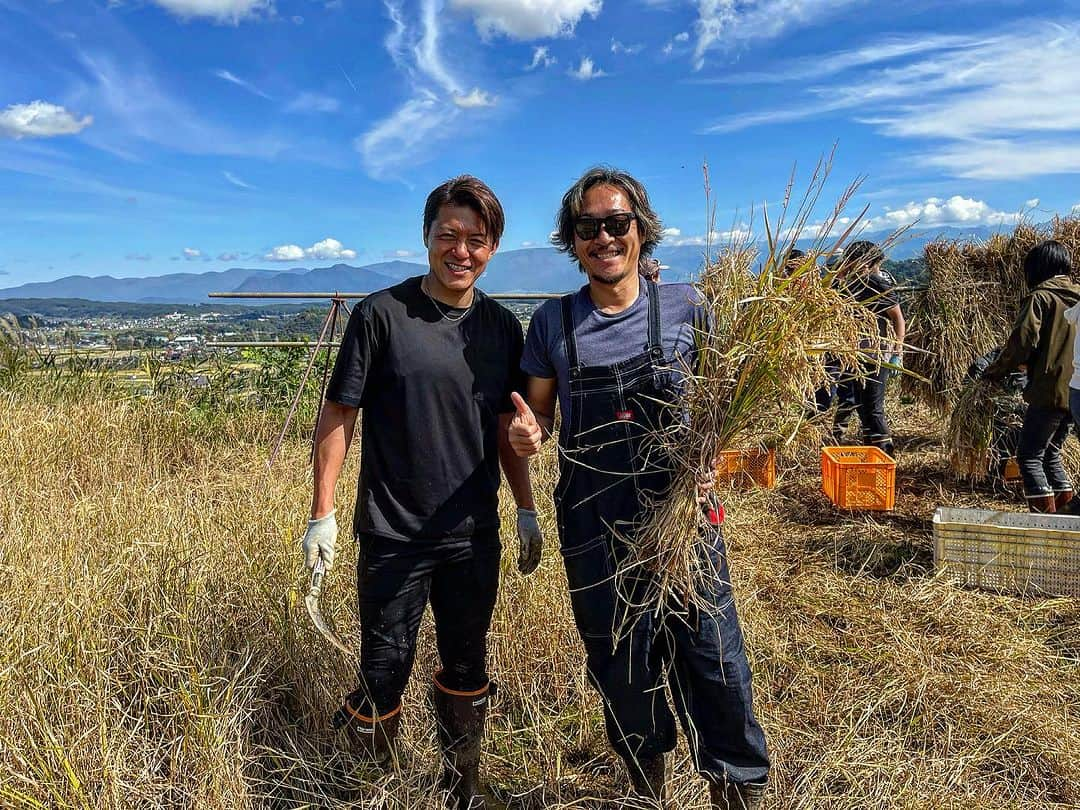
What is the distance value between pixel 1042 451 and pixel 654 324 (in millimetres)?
3580

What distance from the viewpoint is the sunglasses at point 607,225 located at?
172cm

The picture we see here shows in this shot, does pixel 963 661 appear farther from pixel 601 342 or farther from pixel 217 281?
pixel 217 281

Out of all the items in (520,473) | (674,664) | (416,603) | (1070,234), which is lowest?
(674,664)

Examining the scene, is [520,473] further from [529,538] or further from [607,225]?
[607,225]

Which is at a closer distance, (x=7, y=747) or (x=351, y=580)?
(x=7, y=747)

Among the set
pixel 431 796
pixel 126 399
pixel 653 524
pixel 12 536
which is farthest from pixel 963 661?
pixel 126 399

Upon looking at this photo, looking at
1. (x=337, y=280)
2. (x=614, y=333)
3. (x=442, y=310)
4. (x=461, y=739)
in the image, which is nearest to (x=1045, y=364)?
(x=614, y=333)

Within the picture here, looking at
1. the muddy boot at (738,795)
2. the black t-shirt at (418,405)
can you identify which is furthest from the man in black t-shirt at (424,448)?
the muddy boot at (738,795)

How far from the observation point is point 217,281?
311 ft

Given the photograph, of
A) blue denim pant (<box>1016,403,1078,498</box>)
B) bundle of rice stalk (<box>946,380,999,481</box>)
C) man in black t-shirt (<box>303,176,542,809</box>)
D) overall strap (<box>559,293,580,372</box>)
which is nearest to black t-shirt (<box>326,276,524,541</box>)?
man in black t-shirt (<box>303,176,542,809</box>)

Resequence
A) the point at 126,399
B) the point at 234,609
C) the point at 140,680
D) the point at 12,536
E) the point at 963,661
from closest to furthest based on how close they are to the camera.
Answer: the point at 140,680 < the point at 234,609 < the point at 963,661 < the point at 12,536 < the point at 126,399

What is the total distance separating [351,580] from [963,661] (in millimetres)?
2491

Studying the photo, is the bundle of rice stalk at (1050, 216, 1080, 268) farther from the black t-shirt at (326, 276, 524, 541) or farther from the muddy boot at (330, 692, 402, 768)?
the muddy boot at (330, 692, 402, 768)

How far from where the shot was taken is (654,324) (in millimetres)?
1707
